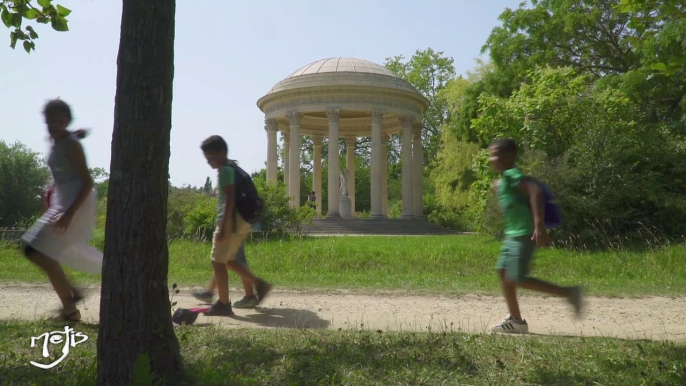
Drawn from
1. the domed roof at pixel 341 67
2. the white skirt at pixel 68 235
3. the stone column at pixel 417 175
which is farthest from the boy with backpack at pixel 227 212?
the stone column at pixel 417 175

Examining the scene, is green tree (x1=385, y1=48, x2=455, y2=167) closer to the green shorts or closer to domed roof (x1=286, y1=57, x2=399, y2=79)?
domed roof (x1=286, y1=57, x2=399, y2=79)

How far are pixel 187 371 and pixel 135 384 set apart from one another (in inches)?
22.0

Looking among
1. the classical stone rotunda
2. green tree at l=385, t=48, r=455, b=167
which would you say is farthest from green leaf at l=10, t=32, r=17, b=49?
green tree at l=385, t=48, r=455, b=167

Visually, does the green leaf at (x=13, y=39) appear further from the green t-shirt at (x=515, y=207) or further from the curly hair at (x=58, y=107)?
the green t-shirt at (x=515, y=207)

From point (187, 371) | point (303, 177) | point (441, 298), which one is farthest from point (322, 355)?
point (303, 177)

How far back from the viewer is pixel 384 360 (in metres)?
4.35

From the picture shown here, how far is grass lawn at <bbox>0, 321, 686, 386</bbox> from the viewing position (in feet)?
13.0

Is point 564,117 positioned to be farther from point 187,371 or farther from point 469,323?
point 187,371

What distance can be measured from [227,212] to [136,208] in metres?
2.70

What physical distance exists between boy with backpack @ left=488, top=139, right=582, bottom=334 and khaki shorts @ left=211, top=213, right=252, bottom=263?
2.69 metres

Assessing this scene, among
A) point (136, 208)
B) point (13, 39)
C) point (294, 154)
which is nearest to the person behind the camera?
point (136, 208)

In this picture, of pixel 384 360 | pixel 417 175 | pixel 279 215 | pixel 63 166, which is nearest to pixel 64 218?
pixel 63 166

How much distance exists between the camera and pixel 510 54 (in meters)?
26.2

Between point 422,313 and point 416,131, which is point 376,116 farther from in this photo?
point 422,313
